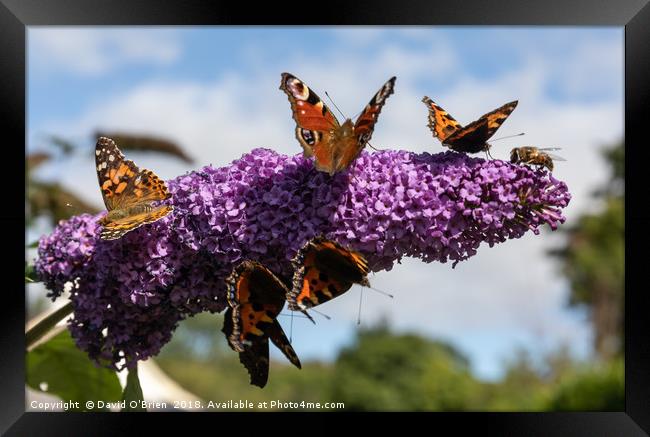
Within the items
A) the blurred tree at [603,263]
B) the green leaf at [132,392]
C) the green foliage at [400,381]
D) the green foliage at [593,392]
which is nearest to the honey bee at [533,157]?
the green leaf at [132,392]

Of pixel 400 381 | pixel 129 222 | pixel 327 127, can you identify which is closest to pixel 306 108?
pixel 327 127

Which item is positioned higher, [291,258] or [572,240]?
[572,240]

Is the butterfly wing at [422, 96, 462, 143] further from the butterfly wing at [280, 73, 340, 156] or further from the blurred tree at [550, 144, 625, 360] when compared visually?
the blurred tree at [550, 144, 625, 360]

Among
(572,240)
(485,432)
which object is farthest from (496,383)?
(485,432)

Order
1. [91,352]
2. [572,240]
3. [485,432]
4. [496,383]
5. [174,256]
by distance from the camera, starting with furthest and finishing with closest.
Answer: [572,240] → [496,383] → [485,432] → [91,352] → [174,256]

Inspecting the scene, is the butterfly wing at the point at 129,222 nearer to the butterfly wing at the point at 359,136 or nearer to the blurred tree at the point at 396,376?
the butterfly wing at the point at 359,136

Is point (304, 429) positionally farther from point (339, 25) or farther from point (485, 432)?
point (339, 25)
